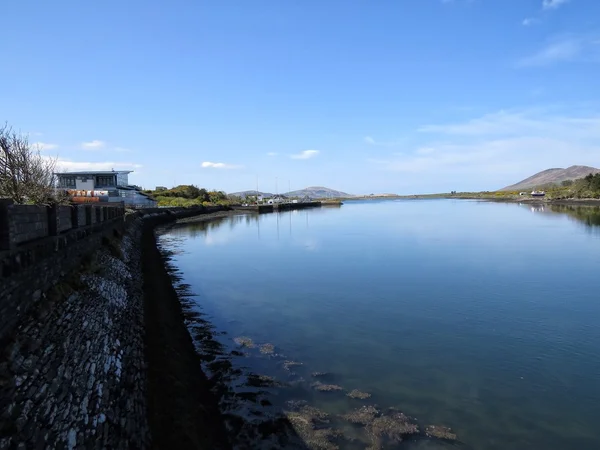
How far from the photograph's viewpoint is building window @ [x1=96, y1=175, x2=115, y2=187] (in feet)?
233

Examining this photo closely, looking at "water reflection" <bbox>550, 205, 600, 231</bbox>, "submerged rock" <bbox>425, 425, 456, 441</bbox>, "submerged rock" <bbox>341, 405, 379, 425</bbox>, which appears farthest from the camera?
"water reflection" <bbox>550, 205, 600, 231</bbox>

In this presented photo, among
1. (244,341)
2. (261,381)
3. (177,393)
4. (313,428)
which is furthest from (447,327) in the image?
(177,393)

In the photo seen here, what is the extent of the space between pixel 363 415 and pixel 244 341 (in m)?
5.31

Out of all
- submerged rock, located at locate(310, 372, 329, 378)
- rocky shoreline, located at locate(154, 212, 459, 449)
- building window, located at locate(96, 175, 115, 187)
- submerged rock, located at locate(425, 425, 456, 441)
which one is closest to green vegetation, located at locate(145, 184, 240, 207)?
building window, located at locate(96, 175, 115, 187)

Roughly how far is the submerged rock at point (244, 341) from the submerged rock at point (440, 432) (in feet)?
19.4

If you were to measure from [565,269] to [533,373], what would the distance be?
15.9m

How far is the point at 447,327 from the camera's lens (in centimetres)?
1350

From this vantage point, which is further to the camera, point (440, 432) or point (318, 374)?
point (318, 374)

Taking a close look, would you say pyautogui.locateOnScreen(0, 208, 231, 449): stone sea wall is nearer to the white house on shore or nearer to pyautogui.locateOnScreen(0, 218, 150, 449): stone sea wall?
pyautogui.locateOnScreen(0, 218, 150, 449): stone sea wall

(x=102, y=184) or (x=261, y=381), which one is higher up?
(x=102, y=184)

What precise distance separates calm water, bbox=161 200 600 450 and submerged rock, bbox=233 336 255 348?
37cm

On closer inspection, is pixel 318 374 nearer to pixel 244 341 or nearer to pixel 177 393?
pixel 244 341

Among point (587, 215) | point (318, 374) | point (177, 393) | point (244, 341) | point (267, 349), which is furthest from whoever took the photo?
point (587, 215)

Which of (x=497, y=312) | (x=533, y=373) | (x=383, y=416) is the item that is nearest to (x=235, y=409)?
(x=383, y=416)
